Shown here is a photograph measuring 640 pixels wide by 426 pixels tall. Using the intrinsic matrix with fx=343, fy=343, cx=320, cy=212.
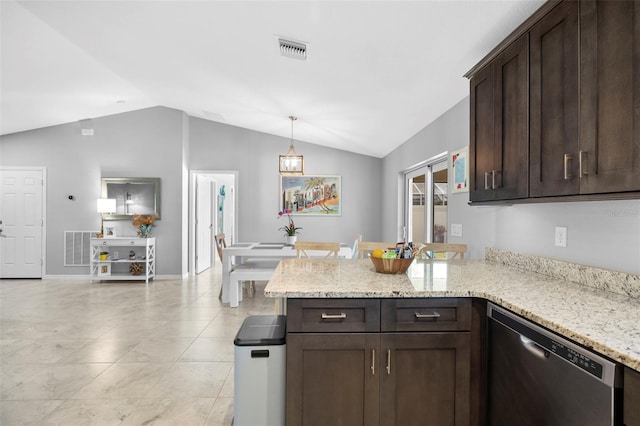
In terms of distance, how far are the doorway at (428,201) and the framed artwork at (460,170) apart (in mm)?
361

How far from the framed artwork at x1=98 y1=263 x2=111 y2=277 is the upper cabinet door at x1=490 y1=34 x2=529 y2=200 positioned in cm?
642

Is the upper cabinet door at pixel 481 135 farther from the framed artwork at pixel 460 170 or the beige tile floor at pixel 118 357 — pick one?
the beige tile floor at pixel 118 357

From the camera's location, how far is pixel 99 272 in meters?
6.12

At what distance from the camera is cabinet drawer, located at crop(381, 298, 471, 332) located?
1579 millimetres

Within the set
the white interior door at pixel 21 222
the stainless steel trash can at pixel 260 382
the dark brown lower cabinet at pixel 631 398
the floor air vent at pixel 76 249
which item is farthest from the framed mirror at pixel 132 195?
the dark brown lower cabinet at pixel 631 398

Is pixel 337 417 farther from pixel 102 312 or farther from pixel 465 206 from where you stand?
pixel 102 312

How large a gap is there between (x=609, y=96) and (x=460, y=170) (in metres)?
1.83

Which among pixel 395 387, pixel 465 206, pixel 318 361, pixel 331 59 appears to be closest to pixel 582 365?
pixel 395 387

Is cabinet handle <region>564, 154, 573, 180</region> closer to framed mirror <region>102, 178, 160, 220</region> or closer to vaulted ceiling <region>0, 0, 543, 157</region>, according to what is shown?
vaulted ceiling <region>0, 0, 543, 157</region>

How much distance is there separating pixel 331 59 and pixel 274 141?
3.90 m

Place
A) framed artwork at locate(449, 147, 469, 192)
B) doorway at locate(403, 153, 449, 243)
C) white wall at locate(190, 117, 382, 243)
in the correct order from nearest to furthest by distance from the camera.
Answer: framed artwork at locate(449, 147, 469, 192), doorway at locate(403, 153, 449, 243), white wall at locate(190, 117, 382, 243)

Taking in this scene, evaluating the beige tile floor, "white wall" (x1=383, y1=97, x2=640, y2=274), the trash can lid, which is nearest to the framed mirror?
the beige tile floor

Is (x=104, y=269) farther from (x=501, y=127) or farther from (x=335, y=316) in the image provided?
(x=501, y=127)

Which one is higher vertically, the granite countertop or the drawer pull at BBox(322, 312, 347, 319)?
the granite countertop
